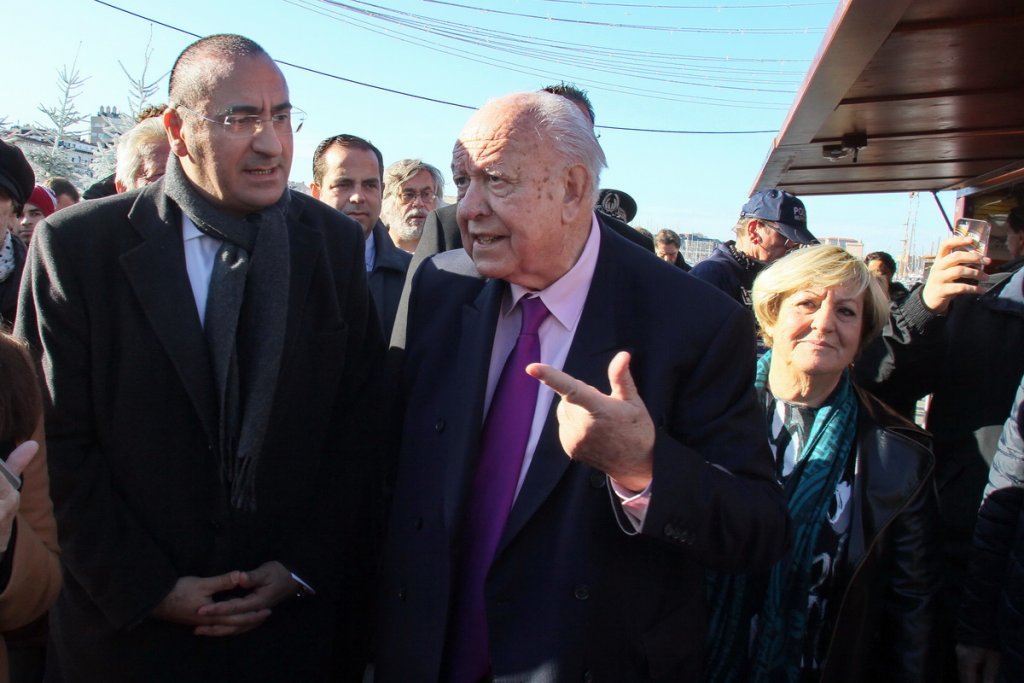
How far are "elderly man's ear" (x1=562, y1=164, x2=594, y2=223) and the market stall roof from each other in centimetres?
172

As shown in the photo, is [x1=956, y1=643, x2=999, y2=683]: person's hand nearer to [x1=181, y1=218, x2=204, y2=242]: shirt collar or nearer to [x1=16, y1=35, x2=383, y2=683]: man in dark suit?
[x1=16, y1=35, x2=383, y2=683]: man in dark suit

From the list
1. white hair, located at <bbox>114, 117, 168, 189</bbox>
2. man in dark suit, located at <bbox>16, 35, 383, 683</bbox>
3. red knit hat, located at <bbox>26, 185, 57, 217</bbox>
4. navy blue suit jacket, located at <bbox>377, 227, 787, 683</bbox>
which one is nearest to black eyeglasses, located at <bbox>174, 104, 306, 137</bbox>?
man in dark suit, located at <bbox>16, 35, 383, 683</bbox>

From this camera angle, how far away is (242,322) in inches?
76.2

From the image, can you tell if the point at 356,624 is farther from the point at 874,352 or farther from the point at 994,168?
the point at 994,168

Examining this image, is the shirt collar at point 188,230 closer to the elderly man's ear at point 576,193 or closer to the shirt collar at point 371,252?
the elderly man's ear at point 576,193

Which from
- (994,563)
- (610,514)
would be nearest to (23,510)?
(610,514)

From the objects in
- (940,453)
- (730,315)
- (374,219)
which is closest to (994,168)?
(940,453)

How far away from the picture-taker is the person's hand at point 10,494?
147cm

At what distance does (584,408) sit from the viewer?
4.74 ft

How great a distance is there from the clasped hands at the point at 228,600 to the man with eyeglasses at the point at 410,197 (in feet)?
9.87

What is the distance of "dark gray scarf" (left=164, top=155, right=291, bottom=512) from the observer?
1859 millimetres

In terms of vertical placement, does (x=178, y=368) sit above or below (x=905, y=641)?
above

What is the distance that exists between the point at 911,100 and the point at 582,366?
160 inches

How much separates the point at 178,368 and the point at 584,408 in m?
1.04
